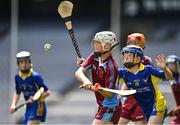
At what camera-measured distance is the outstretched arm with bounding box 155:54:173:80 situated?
402 inches

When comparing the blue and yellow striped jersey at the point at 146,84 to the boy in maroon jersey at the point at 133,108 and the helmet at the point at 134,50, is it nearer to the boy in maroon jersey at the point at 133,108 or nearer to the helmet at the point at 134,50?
the helmet at the point at 134,50

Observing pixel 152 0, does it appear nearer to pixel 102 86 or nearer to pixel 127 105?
pixel 127 105

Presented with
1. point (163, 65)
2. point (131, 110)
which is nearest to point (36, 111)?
point (131, 110)

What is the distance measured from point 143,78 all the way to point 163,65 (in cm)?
60

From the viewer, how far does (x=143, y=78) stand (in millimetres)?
10852

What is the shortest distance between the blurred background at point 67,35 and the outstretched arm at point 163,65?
730 cm

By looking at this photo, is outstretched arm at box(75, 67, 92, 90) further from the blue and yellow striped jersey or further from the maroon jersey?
the blue and yellow striped jersey

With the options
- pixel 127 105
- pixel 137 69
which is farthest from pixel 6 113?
pixel 137 69

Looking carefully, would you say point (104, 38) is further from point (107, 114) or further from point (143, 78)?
point (107, 114)

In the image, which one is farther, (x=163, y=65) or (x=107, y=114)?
(x=107, y=114)

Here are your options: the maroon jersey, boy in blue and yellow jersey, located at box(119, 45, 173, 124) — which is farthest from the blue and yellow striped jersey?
the maroon jersey

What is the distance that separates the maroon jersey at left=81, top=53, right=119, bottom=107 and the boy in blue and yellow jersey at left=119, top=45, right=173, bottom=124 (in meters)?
0.23

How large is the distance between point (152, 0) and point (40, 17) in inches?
94.2

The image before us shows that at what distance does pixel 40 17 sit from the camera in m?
19.2
